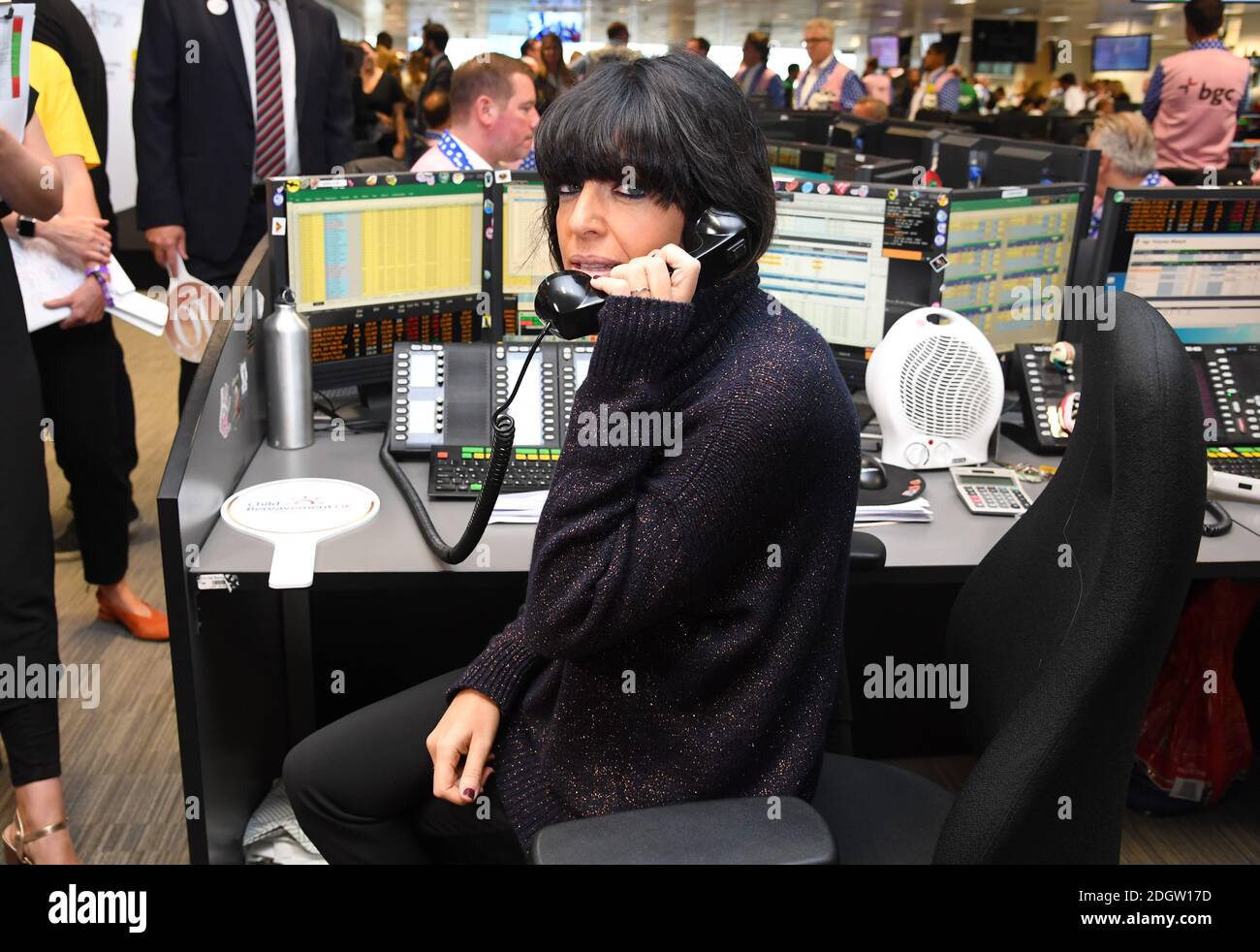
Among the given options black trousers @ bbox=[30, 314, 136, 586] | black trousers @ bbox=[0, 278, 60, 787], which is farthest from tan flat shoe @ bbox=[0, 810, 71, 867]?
black trousers @ bbox=[30, 314, 136, 586]

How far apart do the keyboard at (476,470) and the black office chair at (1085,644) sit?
86 centimetres

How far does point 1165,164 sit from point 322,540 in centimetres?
462

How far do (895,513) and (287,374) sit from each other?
3.42 ft

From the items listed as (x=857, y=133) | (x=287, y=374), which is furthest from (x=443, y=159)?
(x=857, y=133)

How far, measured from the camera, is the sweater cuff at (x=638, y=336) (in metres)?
1.11

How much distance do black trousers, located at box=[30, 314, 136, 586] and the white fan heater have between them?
1697 mm

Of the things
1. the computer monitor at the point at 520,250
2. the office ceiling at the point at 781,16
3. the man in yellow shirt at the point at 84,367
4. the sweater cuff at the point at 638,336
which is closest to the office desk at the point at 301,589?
the computer monitor at the point at 520,250

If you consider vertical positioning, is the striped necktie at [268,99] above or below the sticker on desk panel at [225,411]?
above

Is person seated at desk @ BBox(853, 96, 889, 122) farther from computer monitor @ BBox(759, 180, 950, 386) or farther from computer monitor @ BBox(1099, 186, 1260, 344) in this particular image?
computer monitor @ BBox(759, 180, 950, 386)

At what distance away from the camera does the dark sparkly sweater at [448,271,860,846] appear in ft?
3.63

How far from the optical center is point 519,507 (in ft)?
5.85

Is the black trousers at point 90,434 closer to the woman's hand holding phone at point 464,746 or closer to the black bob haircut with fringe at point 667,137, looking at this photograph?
the woman's hand holding phone at point 464,746

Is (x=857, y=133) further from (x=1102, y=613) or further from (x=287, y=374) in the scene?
(x=1102, y=613)

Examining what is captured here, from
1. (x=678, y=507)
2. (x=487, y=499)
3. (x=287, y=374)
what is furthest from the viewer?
(x=287, y=374)
